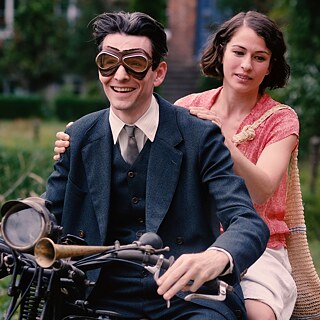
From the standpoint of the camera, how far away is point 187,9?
3225cm

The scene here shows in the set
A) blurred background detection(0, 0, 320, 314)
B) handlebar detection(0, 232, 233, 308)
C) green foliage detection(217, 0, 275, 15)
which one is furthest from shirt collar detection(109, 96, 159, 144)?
green foliage detection(217, 0, 275, 15)

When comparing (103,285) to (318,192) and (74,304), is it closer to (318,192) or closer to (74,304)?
(74,304)

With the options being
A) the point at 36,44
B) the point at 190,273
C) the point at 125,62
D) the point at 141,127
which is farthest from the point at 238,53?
the point at 36,44

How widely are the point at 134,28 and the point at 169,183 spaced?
22.4 inches

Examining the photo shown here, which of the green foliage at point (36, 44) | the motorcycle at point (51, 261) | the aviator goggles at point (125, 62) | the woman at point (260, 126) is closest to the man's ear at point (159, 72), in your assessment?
the aviator goggles at point (125, 62)

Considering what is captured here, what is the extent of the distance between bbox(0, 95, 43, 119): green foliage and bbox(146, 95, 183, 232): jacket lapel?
30168 mm

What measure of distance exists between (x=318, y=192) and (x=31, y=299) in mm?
12805

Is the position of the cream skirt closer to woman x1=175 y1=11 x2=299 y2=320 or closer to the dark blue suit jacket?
woman x1=175 y1=11 x2=299 y2=320

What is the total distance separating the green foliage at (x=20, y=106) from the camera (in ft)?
110

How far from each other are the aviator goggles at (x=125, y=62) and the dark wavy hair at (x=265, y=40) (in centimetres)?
113

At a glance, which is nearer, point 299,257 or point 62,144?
point 62,144

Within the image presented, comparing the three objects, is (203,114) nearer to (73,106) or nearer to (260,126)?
(260,126)

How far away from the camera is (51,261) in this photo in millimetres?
2906

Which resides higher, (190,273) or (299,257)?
(190,273)
